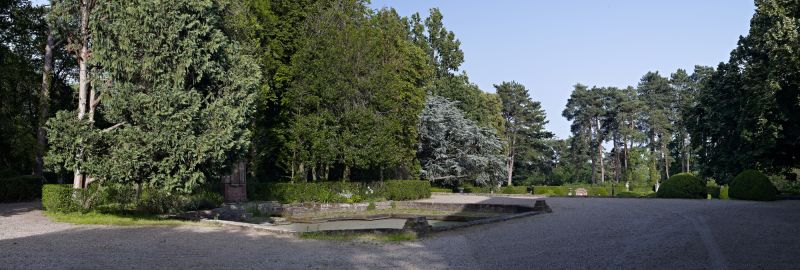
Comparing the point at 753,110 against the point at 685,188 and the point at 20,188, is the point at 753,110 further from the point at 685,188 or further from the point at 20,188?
the point at 20,188

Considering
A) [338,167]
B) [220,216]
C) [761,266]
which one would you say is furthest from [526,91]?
[761,266]

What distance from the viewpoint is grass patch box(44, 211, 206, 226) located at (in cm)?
1506

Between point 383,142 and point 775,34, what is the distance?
17.2 metres

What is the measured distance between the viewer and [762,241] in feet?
34.0

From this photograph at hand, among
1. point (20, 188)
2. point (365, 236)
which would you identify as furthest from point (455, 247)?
point (20, 188)

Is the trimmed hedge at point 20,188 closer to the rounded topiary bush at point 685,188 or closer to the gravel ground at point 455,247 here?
the gravel ground at point 455,247

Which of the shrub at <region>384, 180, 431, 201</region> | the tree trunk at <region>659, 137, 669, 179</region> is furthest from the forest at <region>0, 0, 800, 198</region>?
the tree trunk at <region>659, 137, 669, 179</region>

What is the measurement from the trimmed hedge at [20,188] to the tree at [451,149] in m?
24.1

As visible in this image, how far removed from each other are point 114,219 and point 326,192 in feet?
38.5

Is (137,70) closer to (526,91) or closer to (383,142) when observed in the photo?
(383,142)

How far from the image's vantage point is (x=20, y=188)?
23766 mm

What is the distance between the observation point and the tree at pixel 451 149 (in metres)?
41.2

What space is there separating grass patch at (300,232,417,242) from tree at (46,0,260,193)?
442cm

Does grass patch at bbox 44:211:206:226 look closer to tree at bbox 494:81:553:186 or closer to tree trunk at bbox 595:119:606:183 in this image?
tree at bbox 494:81:553:186
